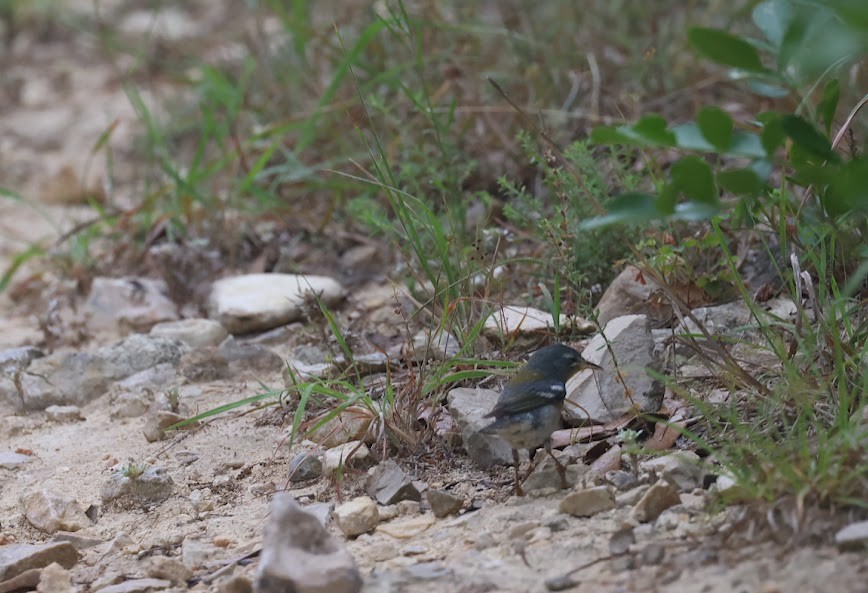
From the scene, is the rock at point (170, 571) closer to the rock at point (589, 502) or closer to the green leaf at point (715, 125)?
the rock at point (589, 502)

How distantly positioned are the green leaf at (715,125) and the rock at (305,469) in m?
1.46

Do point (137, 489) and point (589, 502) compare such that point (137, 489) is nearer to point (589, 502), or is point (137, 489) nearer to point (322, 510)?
point (322, 510)

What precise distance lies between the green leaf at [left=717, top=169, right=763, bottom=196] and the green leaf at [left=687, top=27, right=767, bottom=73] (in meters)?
0.26

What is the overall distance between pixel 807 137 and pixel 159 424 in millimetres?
2160

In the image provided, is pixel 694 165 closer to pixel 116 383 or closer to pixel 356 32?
pixel 116 383

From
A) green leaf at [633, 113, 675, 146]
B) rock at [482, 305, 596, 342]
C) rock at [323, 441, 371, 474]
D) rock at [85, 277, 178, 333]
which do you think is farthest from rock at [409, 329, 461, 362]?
rock at [85, 277, 178, 333]

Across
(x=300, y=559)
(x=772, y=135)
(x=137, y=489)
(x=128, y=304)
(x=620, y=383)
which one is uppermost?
(x=772, y=135)

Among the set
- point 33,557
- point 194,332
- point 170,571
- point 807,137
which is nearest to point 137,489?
point 33,557

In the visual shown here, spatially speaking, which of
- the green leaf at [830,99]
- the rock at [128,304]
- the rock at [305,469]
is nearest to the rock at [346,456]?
the rock at [305,469]

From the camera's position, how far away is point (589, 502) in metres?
2.54

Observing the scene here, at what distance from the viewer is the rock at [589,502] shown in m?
2.53

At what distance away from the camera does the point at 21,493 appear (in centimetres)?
317

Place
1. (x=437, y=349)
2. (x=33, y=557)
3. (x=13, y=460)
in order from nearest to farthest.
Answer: (x=33, y=557)
(x=13, y=460)
(x=437, y=349)

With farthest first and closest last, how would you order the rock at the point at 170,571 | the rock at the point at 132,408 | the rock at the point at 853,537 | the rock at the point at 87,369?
the rock at the point at 87,369, the rock at the point at 132,408, the rock at the point at 170,571, the rock at the point at 853,537
